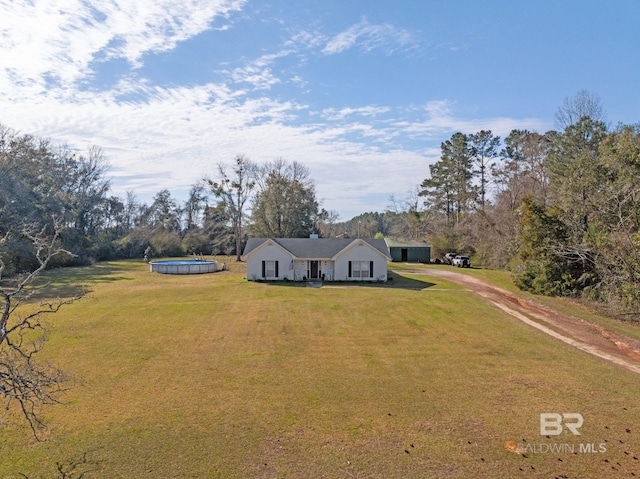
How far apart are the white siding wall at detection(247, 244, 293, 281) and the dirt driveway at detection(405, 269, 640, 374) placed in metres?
13.8

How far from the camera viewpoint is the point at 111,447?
25.6 feet

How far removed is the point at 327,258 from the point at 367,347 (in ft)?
53.8

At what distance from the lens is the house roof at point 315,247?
3097 cm

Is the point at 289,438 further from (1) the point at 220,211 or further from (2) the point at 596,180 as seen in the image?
(1) the point at 220,211

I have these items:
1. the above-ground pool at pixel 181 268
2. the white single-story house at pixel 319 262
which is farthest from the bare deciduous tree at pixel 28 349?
the white single-story house at pixel 319 262

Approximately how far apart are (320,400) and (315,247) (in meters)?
22.3

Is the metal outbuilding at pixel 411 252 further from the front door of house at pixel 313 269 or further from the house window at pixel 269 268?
the house window at pixel 269 268

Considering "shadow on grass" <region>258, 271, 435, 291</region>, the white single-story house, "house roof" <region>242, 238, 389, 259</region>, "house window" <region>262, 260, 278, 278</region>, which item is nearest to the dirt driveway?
"shadow on grass" <region>258, 271, 435, 291</region>

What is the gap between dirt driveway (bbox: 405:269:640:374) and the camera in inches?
563

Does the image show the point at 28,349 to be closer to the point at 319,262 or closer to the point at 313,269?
the point at 313,269

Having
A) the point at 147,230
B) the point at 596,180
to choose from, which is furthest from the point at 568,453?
the point at 147,230

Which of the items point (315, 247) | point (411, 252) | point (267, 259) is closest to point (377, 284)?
point (315, 247)

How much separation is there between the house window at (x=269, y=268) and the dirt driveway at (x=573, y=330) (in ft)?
47.7

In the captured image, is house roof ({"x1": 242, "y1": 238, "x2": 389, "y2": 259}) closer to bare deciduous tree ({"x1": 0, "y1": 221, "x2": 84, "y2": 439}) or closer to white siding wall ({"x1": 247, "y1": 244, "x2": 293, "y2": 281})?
white siding wall ({"x1": 247, "y1": 244, "x2": 293, "y2": 281})
